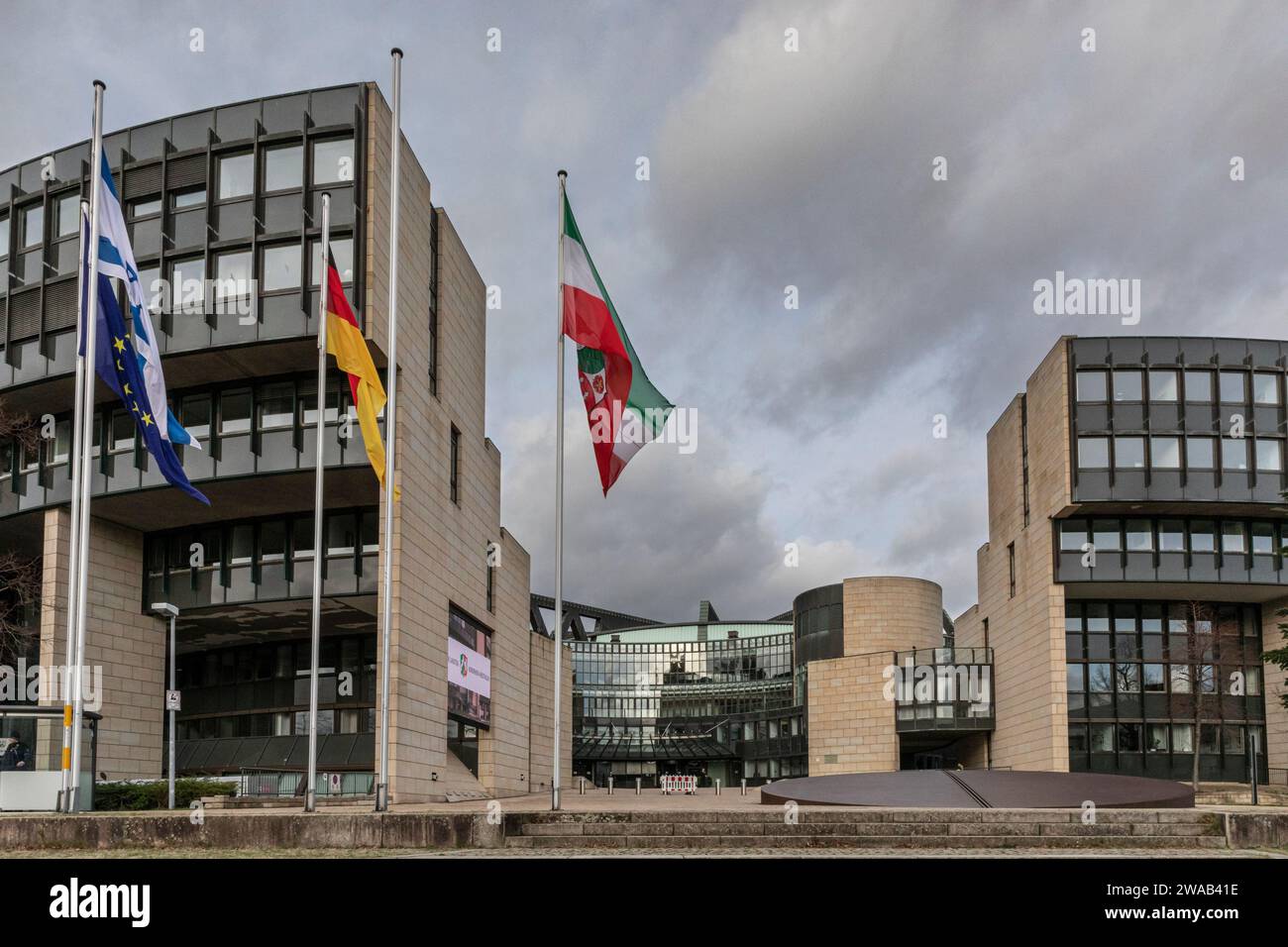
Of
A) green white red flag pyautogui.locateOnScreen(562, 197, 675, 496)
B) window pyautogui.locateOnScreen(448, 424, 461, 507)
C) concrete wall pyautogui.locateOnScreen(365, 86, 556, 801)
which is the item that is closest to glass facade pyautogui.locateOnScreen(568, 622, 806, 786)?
concrete wall pyautogui.locateOnScreen(365, 86, 556, 801)

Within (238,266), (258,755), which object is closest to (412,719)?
(258,755)

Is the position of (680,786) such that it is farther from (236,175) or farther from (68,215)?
(68,215)

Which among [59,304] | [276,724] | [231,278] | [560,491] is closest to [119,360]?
[560,491]

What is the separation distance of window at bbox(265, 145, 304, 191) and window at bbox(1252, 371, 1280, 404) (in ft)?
135

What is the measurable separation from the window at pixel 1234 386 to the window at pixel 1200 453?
226 centimetres

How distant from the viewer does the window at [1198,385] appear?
5275cm

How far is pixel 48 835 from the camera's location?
1678cm

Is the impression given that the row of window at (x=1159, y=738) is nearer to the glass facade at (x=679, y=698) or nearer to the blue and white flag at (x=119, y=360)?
the blue and white flag at (x=119, y=360)

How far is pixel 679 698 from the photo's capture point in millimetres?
119938

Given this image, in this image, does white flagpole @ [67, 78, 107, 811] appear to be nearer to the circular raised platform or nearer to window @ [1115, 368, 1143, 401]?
the circular raised platform

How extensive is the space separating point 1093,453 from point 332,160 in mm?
34587

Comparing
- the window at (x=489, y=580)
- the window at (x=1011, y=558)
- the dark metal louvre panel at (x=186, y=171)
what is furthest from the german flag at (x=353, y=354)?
the window at (x=1011, y=558)
